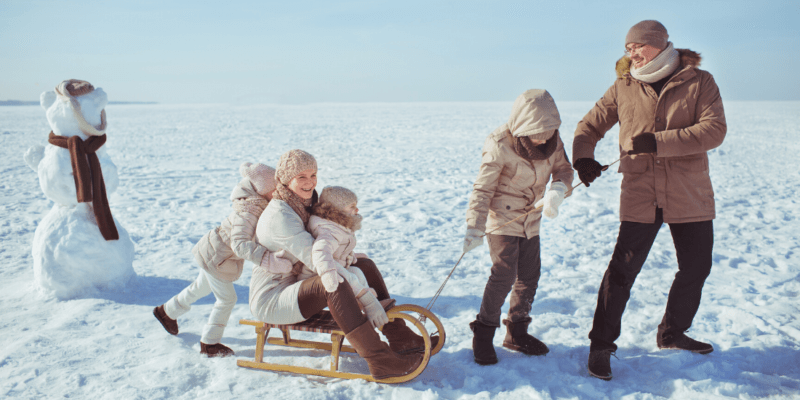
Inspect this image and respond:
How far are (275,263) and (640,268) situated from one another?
1960 millimetres

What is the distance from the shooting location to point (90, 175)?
3932 millimetres

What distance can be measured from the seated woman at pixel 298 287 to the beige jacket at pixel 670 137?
1.47 meters

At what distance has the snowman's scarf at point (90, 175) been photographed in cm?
388

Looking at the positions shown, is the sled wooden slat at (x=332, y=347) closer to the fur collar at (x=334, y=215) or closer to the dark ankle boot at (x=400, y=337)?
the dark ankle boot at (x=400, y=337)

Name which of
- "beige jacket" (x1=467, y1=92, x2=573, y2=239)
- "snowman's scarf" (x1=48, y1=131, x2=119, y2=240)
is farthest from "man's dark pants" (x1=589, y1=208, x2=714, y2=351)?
"snowman's scarf" (x1=48, y1=131, x2=119, y2=240)

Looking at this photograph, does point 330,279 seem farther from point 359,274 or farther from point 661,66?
point 661,66

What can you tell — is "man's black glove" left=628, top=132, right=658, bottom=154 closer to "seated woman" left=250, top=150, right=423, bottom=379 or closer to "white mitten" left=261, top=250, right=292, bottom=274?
"seated woman" left=250, top=150, right=423, bottom=379

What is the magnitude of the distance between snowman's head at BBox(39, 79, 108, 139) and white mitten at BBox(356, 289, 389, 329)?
101 inches

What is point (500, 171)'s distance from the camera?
2.85 metres

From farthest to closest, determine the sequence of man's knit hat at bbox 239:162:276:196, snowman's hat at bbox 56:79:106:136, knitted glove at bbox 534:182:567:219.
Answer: snowman's hat at bbox 56:79:106:136 → man's knit hat at bbox 239:162:276:196 → knitted glove at bbox 534:182:567:219

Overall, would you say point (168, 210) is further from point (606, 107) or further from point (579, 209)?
point (606, 107)

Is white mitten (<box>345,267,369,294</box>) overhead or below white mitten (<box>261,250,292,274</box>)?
below

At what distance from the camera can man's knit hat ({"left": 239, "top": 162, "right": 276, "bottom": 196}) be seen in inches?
118

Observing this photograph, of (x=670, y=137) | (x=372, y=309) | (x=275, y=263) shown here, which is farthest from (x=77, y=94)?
(x=670, y=137)
